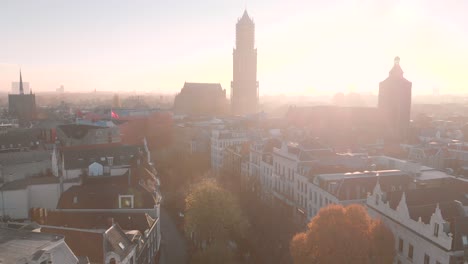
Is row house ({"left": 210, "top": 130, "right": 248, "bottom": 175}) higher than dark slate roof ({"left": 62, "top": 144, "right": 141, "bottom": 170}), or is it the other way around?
dark slate roof ({"left": 62, "top": 144, "right": 141, "bottom": 170})

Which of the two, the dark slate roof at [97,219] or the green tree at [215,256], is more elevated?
the dark slate roof at [97,219]

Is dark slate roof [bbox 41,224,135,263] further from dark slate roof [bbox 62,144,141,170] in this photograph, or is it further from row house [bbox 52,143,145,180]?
dark slate roof [bbox 62,144,141,170]

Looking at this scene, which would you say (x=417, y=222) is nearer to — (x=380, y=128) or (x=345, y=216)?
(x=345, y=216)

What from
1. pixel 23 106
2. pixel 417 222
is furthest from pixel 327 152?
pixel 23 106

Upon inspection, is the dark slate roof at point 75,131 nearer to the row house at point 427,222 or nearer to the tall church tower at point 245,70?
Result: the row house at point 427,222

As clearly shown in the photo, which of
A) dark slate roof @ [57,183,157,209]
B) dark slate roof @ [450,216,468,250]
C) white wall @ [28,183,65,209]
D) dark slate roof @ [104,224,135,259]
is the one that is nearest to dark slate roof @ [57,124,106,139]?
white wall @ [28,183,65,209]

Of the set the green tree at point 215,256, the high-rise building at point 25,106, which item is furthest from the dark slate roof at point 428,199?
the high-rise building at point 25,106
